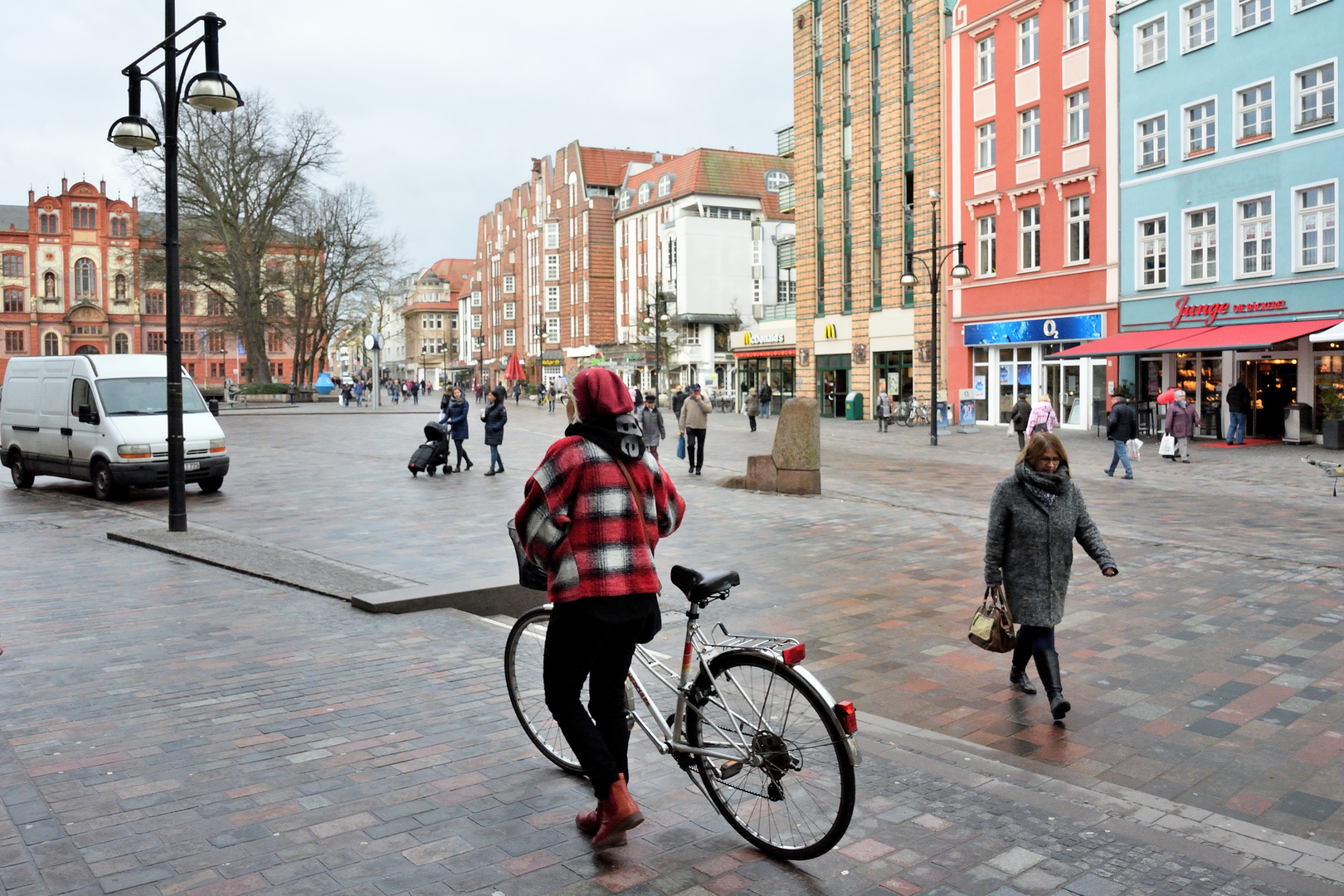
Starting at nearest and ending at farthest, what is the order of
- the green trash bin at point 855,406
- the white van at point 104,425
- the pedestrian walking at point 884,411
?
the white van at point 104,425
the pedestrian walking at point 884,411
the green trash bin at point 855,406

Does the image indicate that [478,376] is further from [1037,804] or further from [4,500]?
[1037,804]

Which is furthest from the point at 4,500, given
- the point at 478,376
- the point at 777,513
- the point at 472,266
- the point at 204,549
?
the point at 472,266

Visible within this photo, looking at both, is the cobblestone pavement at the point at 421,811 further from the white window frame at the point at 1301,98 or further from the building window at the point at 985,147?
the building window at the point at 985,147

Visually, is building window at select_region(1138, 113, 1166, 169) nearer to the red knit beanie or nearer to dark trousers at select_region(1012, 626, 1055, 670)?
dark trousers at select_region(1012, 626, 1055, 670)

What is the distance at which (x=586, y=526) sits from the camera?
3.75m

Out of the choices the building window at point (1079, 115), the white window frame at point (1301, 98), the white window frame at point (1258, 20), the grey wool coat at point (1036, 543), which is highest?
the white window frame at point (1258, 20)

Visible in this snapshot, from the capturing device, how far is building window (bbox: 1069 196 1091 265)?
109 ft

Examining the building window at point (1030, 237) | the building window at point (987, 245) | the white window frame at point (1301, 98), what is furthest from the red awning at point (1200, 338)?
the building window at point (987, 245)

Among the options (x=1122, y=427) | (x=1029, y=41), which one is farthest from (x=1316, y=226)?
(x=1029, y=41)

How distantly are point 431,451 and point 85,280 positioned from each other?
3838 inches

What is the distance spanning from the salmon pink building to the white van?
24.6 meters

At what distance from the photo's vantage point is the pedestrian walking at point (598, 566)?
3750mm

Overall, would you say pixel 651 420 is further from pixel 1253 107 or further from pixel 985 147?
pixel 985 147

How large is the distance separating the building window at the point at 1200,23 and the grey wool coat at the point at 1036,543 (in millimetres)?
27801
